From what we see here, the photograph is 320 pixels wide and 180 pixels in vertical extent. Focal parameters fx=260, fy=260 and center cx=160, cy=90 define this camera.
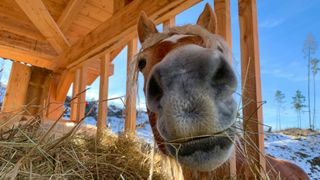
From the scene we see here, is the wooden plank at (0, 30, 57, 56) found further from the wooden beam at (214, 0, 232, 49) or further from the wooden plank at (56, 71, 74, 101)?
the wooden beam at (214, 0, 232, 49)

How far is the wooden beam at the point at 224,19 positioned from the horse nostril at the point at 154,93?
3.65ft

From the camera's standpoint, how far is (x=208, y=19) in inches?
78.3

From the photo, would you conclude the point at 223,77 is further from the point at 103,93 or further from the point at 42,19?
the point at 42,19

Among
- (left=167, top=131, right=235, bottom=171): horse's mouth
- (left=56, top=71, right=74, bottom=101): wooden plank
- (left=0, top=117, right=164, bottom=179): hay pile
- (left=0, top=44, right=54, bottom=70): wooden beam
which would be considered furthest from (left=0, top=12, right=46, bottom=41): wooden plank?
(left=167, top=131, right=235, bottom=171): horse's mouth

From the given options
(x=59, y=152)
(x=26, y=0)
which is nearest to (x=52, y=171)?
(x=59, y=152)

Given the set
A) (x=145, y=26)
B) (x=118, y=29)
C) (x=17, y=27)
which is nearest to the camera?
(x=145, y=26)

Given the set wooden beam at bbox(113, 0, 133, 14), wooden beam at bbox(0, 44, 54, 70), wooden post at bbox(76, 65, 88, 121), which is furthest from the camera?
wooden beam at bbox(0, 44, 54, 70)

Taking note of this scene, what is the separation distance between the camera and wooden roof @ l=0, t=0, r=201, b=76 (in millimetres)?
3146

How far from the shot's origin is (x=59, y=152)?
137 centimetres

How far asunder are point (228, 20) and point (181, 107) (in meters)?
1.40

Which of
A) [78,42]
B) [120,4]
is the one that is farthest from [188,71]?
[78,42]

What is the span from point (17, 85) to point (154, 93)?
499 cm

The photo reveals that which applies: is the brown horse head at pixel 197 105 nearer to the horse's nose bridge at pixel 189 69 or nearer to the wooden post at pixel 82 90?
the horse's nose bridge at pixel 189 69

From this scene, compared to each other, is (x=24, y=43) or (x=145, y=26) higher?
(x=24, y=43)
